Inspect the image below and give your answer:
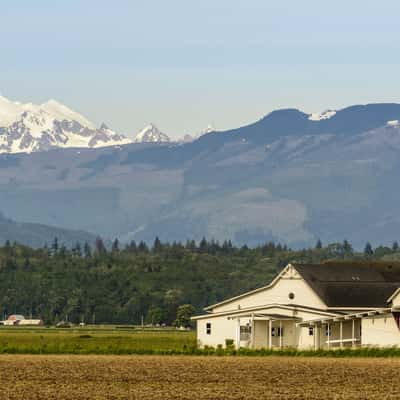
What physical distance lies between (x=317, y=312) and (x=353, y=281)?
8.57 m

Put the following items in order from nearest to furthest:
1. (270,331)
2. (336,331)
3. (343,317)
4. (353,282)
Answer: (343,317) < (336,331) < (270,331) < (353,282)

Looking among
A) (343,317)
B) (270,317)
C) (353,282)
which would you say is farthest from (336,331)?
(353,282)

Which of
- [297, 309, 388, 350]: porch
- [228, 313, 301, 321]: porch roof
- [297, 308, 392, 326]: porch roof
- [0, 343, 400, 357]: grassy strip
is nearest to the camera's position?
[0, 343, 400, 357]: grassy strip

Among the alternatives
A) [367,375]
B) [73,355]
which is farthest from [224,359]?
[367,375]

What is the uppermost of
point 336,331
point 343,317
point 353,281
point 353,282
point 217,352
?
point 353,281

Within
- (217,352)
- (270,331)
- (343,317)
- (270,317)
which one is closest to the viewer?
(217,352)

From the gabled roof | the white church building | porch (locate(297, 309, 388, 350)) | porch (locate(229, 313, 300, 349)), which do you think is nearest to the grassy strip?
the white church building

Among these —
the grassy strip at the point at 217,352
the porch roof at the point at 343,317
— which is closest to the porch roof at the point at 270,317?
the porch roof at the point at 343,317

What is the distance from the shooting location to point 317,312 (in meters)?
130

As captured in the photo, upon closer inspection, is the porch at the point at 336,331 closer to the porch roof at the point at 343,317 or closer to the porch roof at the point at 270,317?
the porch roof at the point at 343,317

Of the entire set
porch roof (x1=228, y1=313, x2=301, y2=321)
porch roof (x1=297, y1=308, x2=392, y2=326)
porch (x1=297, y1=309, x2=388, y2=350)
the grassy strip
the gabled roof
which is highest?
the gabled roof

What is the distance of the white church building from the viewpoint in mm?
120688

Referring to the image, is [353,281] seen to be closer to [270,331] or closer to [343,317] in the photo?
[270,331]

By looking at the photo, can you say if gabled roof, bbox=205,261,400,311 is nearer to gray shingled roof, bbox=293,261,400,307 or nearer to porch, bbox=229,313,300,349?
gray shingled roof, bbox=293,261,400,307
